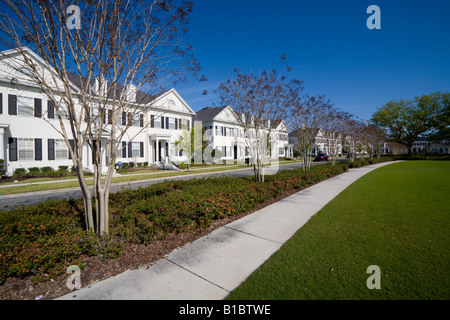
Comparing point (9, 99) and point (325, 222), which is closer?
point (325, 222)

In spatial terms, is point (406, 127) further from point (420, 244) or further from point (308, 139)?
point (420, 244)

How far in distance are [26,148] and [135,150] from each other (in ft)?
30.1

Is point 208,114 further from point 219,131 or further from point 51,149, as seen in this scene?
point 51,149

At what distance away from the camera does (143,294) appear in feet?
9.27

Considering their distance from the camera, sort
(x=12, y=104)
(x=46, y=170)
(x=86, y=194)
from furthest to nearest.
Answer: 1. (x=46, y=170)
2. (x=12, y=104)
3. (x=86, y=194)

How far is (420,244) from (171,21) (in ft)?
25.0

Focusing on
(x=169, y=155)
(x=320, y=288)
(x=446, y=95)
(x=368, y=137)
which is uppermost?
(x=446, y=95)

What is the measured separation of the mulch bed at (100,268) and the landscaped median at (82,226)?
0.32 feet

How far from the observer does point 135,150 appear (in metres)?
23.6

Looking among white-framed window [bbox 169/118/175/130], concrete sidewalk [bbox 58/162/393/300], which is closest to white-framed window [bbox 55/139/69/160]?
white-framed window [bbox 169/118/175/130]

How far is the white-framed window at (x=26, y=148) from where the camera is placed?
1669cm

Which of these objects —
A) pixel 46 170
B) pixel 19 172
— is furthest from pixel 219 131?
pixel 19 172

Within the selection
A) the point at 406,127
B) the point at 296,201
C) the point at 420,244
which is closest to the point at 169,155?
the point at 296,201

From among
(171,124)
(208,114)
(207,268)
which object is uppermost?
(208,114)
